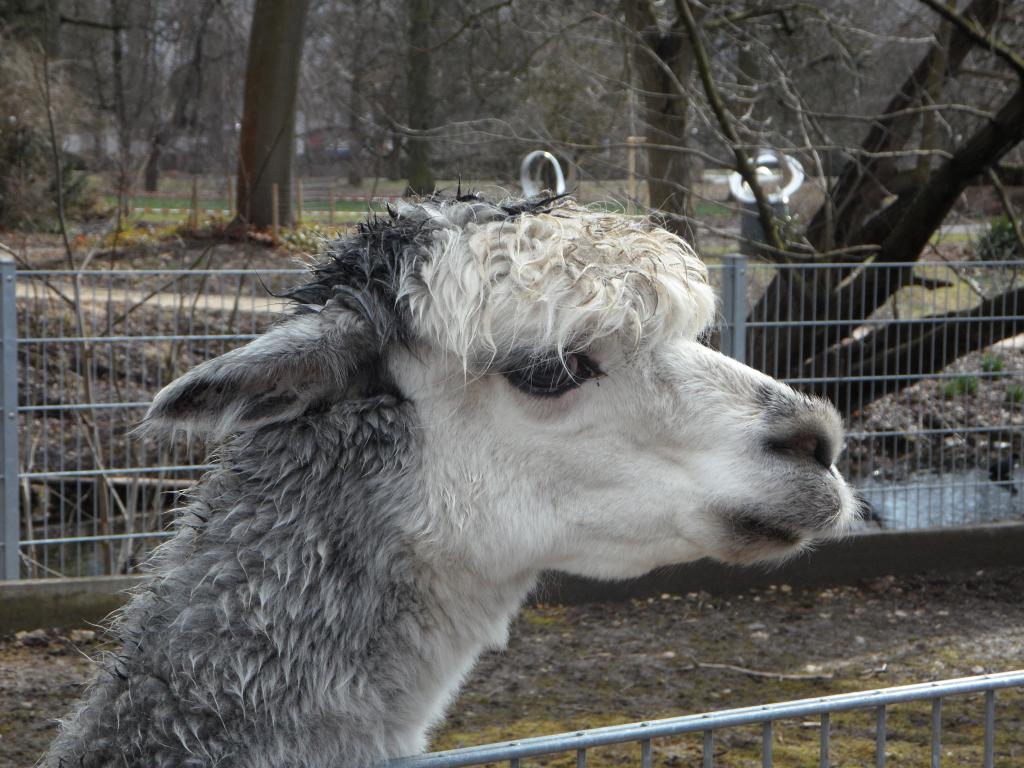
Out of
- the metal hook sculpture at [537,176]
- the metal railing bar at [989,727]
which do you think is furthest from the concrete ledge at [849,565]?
the metal railing bar at [989,727]

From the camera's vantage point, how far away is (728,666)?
5.82 metres

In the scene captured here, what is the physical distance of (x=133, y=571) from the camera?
6.82 metres

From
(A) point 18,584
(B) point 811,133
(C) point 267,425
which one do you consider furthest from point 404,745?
(B) point 811,133

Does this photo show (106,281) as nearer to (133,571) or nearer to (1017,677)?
(133,571)

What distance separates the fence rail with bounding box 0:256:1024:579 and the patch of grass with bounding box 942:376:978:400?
0.01m

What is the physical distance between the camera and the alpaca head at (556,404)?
2145mm

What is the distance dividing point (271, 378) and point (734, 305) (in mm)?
5052

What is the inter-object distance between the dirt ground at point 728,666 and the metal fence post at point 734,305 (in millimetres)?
1425

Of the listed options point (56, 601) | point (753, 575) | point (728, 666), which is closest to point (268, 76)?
point (56, 601)

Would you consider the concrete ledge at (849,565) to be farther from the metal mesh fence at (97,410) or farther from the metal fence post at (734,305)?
the metal mesh fence at (97,410)

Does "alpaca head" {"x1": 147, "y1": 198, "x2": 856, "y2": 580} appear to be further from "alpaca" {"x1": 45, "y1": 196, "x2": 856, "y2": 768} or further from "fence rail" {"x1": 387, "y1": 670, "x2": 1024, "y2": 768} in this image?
"fence rail" {"x1": 387, "y1": 670, "x2": 1024, "y2": 768}

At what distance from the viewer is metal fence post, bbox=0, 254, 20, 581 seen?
5879mm

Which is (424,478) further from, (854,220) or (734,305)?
(854,220)

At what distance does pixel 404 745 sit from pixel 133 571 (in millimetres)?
5148
